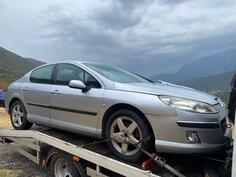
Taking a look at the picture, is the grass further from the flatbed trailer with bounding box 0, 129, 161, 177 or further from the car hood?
the car hood

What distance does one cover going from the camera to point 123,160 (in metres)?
4.54

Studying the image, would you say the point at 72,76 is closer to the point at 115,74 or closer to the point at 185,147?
the point at 115,74

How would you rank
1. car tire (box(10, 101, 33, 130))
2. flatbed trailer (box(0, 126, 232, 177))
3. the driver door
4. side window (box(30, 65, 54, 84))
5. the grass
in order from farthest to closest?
1. the grass
2. car tire (box(10, 101, 33, 130))
3. side window (box(30, 65, 54, 84))
4. the driver door
5. flatbed trailer (box(0, 126, 232, 177))

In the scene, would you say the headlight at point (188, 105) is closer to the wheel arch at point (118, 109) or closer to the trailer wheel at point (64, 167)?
the wheel arch at point (118, 109)

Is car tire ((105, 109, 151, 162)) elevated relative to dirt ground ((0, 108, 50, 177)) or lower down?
elevated

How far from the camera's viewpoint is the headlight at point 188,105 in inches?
160

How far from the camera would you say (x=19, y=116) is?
6.77m

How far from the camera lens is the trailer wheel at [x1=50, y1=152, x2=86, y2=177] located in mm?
5143

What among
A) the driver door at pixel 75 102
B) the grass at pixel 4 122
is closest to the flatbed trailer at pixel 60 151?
the driver door at pixel 75 102

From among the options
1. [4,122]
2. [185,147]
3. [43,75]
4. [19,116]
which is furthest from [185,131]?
[4,122]

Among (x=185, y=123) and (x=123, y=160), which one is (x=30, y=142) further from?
(x=185, y=123)

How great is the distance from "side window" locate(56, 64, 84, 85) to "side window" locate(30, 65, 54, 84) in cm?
24

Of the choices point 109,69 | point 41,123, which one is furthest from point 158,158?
point 41,123

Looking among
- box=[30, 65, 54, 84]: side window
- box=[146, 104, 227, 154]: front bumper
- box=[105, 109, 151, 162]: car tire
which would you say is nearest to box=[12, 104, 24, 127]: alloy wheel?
box=[30, 65, 54, 84]: side window
